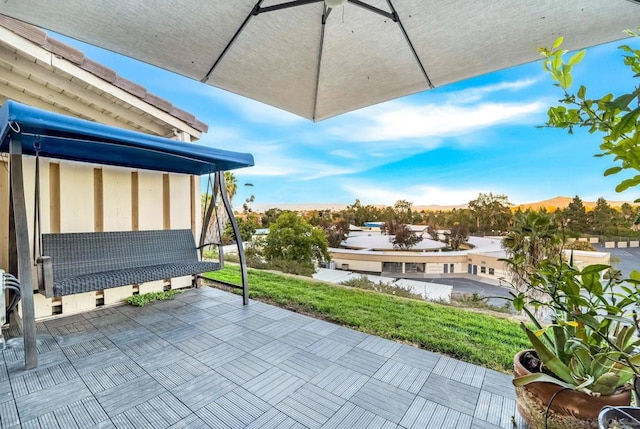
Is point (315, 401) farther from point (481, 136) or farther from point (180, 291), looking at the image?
point (481, 136)

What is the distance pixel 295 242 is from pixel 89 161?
335cm

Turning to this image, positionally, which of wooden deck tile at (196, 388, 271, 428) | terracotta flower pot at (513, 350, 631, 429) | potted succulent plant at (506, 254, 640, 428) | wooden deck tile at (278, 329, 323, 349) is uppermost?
potted succulent plant at (506, 254, 640, 428)

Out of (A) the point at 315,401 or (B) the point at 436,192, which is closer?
(A) the point at 315,401

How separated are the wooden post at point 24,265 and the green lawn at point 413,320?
2109mm

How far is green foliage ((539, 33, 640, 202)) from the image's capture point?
79 centimetres

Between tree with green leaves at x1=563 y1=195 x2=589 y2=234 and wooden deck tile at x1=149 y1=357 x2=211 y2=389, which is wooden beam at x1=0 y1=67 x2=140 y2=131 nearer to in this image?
wooden deck tile at x1=149 y1=357 x2=211 y2=389

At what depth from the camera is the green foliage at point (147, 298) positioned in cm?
361

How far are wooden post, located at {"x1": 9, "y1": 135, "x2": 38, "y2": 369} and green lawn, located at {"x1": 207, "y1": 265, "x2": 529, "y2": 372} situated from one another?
211cm

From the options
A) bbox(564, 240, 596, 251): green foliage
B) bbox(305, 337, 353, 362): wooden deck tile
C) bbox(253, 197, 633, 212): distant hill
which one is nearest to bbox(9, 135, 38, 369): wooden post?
bbox(305, 337, 353, 362): wooden deck tile

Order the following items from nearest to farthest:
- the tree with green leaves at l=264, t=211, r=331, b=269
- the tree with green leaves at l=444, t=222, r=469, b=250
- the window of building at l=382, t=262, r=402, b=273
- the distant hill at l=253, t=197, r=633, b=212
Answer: the distant hill at l=253, t=197, r=633, b=212
the tree with green leaves at l=444, t=222, r=469, b=250
the window of building at l=382, t=262, r=402, b=273
the tree with green leaves at l=264, t=211, r=331, b=269

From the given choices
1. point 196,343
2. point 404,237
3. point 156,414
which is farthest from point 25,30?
point 404,237

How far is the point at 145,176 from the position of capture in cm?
399

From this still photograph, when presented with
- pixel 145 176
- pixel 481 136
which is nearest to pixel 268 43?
pixel 145 176

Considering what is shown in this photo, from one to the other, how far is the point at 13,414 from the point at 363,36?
130 inches
